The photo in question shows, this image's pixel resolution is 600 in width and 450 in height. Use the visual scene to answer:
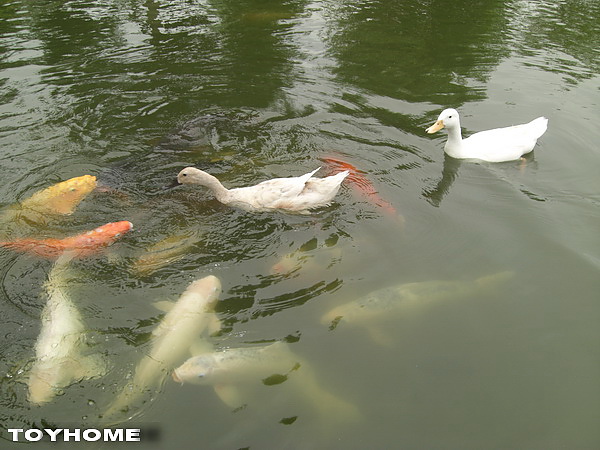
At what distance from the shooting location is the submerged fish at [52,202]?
20.1 feet

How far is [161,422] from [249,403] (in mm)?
689

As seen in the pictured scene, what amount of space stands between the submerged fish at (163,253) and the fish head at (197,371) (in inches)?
55.0

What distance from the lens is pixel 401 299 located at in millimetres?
4961

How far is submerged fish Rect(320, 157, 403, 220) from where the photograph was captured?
20.7 ft

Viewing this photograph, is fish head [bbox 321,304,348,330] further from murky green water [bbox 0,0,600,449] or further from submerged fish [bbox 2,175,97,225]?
submerged fish [bbox 2,175,97,225]

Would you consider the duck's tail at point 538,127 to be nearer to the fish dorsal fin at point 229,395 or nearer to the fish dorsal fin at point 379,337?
the fish dorsal fin at point 379,337

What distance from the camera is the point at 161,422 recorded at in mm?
3932

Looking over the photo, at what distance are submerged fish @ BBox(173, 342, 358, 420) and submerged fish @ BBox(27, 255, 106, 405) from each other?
0.85 metres

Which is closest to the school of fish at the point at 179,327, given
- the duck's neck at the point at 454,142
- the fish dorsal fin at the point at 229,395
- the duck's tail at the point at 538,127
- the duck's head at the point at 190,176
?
the fish dorsal fin at the point at 229,395

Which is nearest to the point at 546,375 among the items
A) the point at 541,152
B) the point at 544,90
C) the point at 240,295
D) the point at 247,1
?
the point at 240,295

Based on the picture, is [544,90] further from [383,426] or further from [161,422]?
[161,422]

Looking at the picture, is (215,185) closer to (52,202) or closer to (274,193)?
(274,193)

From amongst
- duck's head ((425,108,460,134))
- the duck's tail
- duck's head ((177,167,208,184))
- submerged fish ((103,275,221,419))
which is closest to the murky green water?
submerged fish ((103,275,221,419))

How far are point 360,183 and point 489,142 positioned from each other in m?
2.16
